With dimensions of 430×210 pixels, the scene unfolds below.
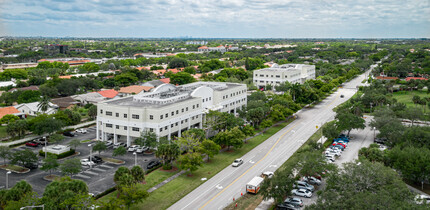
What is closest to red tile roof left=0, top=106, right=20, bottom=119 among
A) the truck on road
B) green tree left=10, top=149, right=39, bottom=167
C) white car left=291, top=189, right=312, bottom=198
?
green tree left=10, top=149, right=39, bottom=167

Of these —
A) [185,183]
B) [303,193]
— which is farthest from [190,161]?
[303,193]

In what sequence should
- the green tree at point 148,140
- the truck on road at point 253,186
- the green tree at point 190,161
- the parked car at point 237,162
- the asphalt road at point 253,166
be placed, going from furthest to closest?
the green tree at point 148,140
the parked car at point 237,162
the green tree at point 190,161
the truck on road at point 253,186
the asphalt road at point 253,166

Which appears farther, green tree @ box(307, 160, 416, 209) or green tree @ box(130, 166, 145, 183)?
green tree @ box(130, 166, 145, 183)

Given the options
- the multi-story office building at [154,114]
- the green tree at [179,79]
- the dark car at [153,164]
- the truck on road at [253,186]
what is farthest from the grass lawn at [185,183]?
the green tree at [179,79]

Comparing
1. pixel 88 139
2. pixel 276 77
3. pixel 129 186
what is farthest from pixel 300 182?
pixel 276 77

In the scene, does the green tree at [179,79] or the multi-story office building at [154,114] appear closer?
the multi-story office building at [154,114]

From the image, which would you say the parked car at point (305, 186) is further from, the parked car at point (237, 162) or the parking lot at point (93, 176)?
the parking lot at point (93, 176)

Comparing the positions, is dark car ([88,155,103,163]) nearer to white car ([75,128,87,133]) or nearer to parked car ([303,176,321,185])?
white car ([75,128,87,133])
